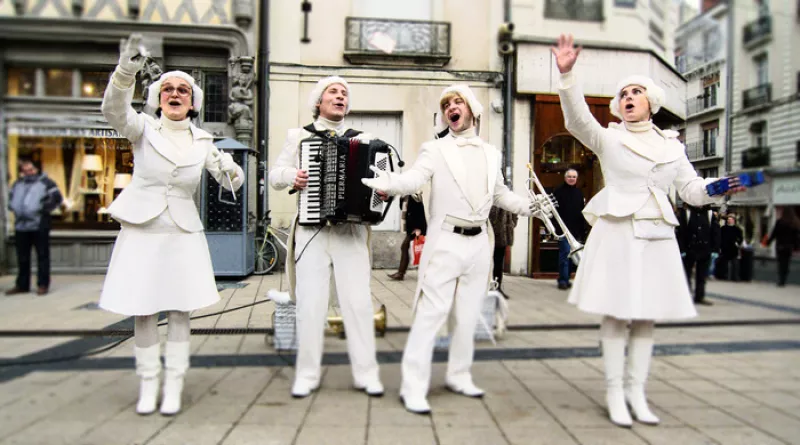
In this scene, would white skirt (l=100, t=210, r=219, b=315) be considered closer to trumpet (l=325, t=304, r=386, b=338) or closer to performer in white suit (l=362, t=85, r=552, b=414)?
trumpet (l=325, t=304, r=386, b=338)

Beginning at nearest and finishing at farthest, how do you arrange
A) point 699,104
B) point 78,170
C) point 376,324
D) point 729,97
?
point 78,170
point 729,97
point 699,104
point 376,324

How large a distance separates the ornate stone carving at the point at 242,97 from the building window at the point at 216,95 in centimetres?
2

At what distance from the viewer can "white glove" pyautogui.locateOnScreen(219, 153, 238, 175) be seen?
1980 millimetres

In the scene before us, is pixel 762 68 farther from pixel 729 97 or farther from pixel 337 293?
pixel 337 293

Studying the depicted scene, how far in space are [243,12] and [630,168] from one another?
1.41m

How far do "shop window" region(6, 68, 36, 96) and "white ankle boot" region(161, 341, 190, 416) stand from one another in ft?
4.48

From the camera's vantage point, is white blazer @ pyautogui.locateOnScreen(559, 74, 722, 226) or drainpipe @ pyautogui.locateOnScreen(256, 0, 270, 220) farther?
white blazer @ pyautogui.locateOnScreen(559, 74, 722, 226)

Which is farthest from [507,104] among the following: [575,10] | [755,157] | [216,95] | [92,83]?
[92,83]

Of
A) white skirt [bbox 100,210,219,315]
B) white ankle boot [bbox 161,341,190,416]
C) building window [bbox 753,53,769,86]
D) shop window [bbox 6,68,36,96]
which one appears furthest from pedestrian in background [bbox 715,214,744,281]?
white ankle boot [bbox 161,341,190,416]

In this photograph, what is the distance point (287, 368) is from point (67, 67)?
1.70 metres

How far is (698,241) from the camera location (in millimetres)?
1623

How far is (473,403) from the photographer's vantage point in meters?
2.00

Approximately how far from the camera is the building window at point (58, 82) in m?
0.86

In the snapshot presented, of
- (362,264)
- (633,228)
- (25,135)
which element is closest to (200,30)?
(25,135)
